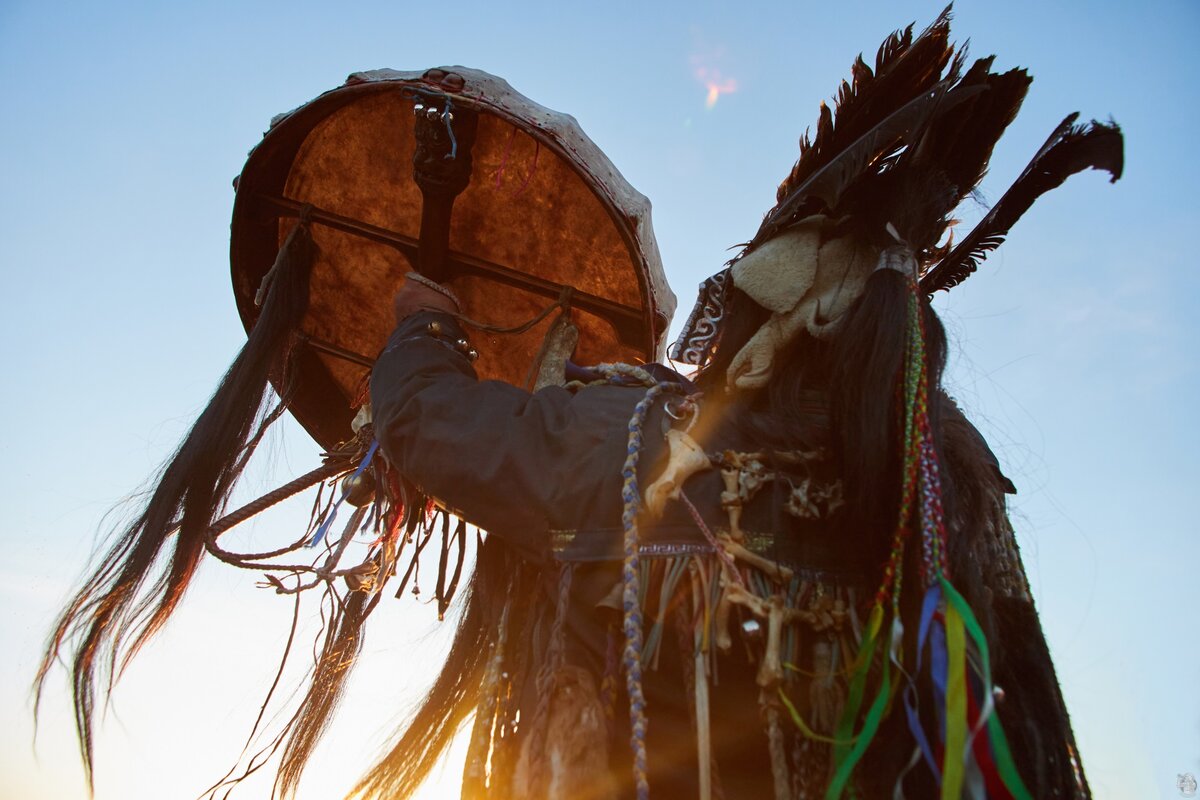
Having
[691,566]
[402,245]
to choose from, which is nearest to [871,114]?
[691,566]

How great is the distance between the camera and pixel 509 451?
66.0 inches

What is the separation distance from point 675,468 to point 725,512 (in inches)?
5.1

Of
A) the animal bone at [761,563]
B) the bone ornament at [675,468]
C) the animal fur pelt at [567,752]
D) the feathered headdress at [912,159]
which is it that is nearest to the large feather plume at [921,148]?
the feathered headdress at [912,159]

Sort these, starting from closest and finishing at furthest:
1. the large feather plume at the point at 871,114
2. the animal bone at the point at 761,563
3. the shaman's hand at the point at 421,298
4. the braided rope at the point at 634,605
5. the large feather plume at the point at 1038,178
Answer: the braided rope at the point at 634,605
the animal bone at the point at 761,563
the large feather plume at the point at 1038,178
the large feather plume at the point at 871,114
the shaman's hand at the point at 421,298

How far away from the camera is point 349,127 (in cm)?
263

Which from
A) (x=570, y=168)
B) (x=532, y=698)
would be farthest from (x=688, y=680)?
(x=570, y=168)

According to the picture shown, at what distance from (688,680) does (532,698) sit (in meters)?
0.32

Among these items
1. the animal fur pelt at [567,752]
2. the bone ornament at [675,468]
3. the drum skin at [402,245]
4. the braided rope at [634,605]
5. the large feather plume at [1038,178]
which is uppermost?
the drum skin at [402,245]

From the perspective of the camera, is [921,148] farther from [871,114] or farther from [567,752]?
[567,752]

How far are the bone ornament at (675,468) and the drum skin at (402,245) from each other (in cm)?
88

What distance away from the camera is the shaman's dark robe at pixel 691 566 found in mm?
1497

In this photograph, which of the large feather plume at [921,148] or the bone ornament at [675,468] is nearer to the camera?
the bone ornament at [675,468]

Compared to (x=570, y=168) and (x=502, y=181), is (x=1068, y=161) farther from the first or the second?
(x=502, y=181)

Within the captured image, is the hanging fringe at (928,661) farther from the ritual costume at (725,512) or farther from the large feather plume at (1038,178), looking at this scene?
the large feather plume at (1038,178)
